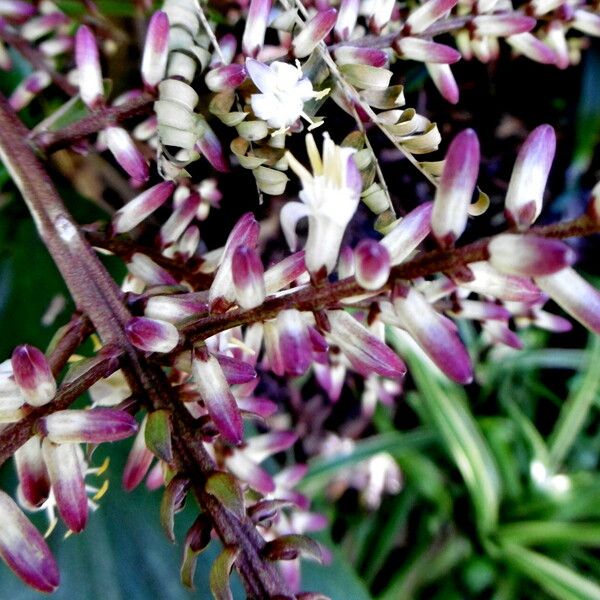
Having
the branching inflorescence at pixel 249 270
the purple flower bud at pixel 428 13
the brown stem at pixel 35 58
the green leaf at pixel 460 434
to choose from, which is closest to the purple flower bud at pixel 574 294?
the branching inflorescence at pixel 249 270

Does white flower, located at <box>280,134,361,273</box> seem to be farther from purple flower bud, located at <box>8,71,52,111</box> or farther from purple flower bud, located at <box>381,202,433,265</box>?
purple flower bud, located at <box>8,71,52,111</box>

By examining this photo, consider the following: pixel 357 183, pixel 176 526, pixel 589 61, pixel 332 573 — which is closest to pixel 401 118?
pixel 357 183

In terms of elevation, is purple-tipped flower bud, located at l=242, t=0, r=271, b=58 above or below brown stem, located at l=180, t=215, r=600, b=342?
above

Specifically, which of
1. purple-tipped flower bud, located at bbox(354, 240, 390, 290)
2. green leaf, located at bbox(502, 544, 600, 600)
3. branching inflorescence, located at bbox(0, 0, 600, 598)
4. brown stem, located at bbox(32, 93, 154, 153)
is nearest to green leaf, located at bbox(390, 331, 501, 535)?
green leaf, located at bbox(502, 544, 600, 600)

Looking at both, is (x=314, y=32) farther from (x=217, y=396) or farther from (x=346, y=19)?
(x=217, y=396)

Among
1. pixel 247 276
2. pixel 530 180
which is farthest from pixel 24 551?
pixel 530 180

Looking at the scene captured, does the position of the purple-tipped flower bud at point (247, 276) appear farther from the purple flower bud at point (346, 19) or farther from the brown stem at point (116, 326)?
the purple flower bud at point (346, 19)
